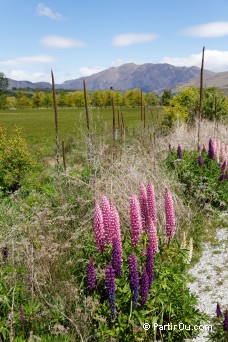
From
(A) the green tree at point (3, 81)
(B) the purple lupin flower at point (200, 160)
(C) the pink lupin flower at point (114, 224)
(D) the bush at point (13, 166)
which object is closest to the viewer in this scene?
(C) the pink lupin flower at point (114, 224)

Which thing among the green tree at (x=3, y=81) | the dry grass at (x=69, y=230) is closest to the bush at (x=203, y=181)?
the dry grass at (x=69, y=230)

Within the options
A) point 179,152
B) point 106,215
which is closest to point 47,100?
point 179,152

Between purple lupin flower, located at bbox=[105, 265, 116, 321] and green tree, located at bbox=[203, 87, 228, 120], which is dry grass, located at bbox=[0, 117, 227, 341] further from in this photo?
green tree, located at bbox=[203, 87, 228, 120]

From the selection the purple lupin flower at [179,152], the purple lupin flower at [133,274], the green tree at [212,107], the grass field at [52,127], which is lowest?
the grass field at [52,127]

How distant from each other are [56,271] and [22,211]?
7.13ft

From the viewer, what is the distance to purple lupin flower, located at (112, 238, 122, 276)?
313 cm

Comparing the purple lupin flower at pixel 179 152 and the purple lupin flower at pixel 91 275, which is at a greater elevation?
the purple lupin flower at pixel 179 152

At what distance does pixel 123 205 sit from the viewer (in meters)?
5.44

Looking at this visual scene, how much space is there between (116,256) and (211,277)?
2.49 meters

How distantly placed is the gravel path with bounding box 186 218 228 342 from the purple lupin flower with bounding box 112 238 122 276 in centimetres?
135

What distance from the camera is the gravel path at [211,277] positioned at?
4.38 meters

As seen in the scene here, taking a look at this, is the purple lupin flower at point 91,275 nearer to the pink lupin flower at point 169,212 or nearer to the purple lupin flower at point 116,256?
the purple lupin flower at point 116,256

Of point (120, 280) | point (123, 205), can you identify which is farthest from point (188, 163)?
point (120, 280)

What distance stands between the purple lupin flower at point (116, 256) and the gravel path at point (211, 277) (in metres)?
1.35
